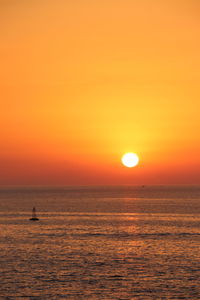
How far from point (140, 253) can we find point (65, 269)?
19589 mm

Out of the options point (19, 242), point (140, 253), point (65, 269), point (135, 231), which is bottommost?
point (65, 269)

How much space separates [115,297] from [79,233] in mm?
59375

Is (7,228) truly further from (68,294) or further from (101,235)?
(68,294)

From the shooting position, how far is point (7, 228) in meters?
123

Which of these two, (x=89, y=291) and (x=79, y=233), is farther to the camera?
(x=79, y=233)

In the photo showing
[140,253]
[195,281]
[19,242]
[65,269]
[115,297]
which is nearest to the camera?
[115,297]

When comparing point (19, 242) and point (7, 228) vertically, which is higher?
point (7, 228)

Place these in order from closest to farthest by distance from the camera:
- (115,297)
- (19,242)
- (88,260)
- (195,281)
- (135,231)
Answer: (115,297), (195,281), (88,260), (19,242), (135,231)

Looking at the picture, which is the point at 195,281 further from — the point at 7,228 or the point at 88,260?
the point at 7,228

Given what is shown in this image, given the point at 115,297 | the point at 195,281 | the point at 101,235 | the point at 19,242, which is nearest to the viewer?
the point at 115,297

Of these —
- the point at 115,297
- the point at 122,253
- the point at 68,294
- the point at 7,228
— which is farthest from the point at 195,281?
the point at 7,228

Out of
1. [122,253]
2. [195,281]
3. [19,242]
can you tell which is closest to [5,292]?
[195,281]

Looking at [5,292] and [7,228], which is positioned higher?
[7,228]

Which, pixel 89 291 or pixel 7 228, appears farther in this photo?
pixel 7 228
